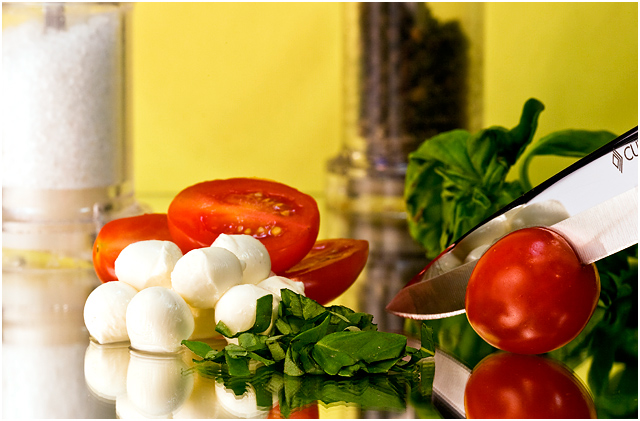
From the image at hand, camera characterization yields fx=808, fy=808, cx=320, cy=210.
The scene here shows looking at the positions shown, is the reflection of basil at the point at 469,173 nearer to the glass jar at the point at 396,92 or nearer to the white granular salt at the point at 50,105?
the glass jar at the point at 396,92

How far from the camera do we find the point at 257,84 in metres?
1.09

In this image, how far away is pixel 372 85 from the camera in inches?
36.2

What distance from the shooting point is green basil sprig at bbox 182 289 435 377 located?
0.42 metres

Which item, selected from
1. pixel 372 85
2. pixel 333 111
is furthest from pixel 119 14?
pixel 333 111

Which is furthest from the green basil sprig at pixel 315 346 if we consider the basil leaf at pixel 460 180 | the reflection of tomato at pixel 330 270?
the basil leaf at pixel 460 180

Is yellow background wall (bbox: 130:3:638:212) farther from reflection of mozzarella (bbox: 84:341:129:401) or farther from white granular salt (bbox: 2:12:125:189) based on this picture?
reflection of mozzarella (bbox: 84:341:129:401)

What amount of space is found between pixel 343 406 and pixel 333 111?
74 centimetres

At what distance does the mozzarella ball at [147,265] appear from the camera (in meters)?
0.50

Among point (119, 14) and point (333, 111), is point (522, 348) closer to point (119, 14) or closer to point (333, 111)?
point (119, 14)

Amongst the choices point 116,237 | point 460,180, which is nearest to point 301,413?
point 116,237

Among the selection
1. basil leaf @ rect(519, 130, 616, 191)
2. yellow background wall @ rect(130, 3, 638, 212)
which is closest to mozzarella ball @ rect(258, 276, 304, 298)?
basil leaf @ rect(519, 130, 616, 191)

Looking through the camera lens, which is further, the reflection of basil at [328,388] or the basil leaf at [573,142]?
the basil leaf at [573,142]

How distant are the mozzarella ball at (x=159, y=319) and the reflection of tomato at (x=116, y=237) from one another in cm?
12

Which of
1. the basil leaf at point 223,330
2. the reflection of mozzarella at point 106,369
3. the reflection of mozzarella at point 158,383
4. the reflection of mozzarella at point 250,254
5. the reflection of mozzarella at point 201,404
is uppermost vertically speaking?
the reflection of mozzarella at point 250,254
